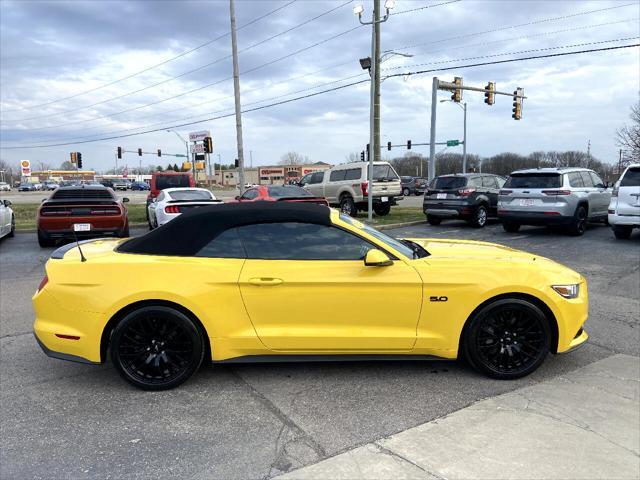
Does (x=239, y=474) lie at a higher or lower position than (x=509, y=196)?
lower

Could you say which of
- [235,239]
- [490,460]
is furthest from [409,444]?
[235,239]

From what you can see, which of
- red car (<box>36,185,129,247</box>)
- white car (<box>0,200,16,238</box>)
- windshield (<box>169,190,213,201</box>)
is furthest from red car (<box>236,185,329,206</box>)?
white car (<box>0,200,16,238</box>)

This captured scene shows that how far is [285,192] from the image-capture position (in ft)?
44.1

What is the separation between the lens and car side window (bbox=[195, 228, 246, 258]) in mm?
3664

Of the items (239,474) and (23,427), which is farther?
(23,427)

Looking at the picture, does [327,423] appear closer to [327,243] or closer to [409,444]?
[409,444]

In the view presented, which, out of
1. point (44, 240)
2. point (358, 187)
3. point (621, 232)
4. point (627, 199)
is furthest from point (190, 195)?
point (621, 232)

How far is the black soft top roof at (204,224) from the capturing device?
12.2ft

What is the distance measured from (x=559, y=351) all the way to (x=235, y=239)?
2706 millimetres

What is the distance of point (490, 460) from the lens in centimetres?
267

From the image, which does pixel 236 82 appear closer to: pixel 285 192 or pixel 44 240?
pixel 285 192

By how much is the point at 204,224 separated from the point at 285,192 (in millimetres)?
9752

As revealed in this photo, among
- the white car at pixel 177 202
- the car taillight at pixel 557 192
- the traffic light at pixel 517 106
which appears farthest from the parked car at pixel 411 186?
the white car at pixel 177 202

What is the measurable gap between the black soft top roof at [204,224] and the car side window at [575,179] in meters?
10.2
